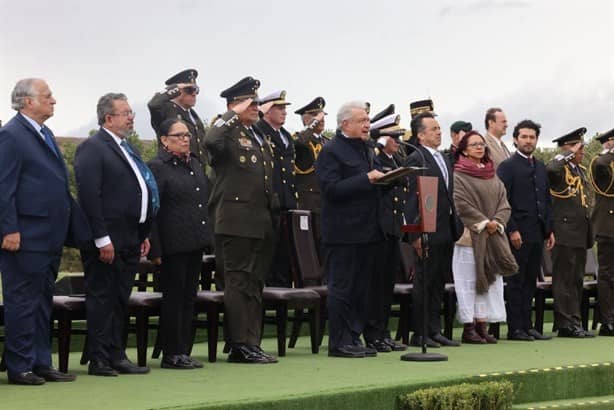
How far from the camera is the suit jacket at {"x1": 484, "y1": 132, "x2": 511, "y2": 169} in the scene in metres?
11.0

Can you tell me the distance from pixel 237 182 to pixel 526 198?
3117 millimetres

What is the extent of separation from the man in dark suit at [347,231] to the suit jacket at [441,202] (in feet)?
2.71

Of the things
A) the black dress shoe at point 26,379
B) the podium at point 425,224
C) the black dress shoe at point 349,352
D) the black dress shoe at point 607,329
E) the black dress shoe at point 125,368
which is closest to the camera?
the black dress shoe at point 26,379

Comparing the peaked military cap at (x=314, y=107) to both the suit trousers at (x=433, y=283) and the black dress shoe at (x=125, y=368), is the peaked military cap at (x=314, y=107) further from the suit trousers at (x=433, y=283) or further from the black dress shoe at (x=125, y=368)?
the black dress shoe at (x=125, y=368)

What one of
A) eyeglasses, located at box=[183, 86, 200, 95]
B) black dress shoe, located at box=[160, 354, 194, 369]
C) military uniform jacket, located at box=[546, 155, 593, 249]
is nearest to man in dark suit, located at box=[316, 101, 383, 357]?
black dress shoe, located at box=[160, 354, 194, 369]

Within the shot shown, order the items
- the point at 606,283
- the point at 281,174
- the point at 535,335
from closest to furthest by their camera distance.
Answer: the point at 281,174 → the point at 535,335 → the point at 606,283

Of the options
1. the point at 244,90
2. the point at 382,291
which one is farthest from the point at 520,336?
the point at 244,90

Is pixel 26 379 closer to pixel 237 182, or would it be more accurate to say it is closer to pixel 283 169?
pixel 237 182

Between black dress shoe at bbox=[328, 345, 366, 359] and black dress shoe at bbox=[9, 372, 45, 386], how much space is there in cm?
236

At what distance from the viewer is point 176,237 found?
26.1ft

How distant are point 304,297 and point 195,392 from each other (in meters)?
2.38

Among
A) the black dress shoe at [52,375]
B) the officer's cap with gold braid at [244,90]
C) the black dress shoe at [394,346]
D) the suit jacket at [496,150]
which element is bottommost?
the black dress shoe at [52,375]

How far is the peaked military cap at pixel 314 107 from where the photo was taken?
435 inches

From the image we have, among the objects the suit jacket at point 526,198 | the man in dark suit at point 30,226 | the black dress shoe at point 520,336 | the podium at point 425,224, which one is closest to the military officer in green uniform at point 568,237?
the suit jacket at point 526,198
